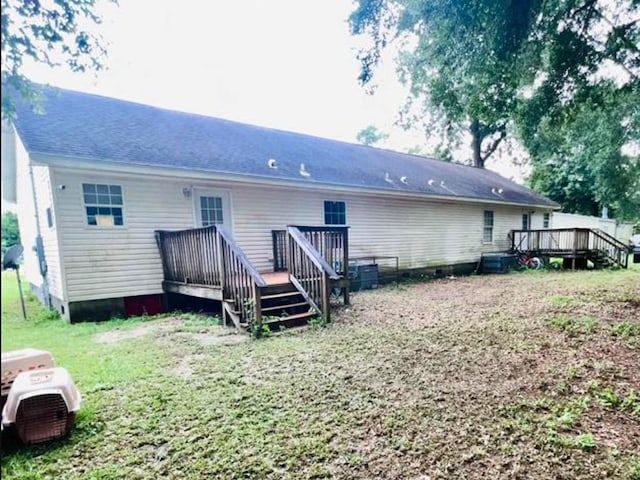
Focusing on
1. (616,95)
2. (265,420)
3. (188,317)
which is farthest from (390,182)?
(265,420)

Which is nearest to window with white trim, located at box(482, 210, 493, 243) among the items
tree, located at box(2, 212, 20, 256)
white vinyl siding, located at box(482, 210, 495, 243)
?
white vinyl siding, located at box(482, 210, 495, 243)

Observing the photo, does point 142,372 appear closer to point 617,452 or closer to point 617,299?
point 617,452

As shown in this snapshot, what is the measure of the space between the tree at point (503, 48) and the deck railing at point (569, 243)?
28.7 feet

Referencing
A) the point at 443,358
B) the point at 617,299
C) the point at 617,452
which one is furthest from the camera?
the point at 617,299

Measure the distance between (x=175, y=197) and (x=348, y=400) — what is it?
5.69 meters

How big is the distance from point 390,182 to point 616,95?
5935 mm

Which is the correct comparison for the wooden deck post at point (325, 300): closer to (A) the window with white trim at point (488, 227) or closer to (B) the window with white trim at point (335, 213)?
(B) the window with white trim at point (335, 213)

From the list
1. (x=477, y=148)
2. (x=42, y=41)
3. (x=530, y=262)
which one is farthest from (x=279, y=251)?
(x=477, y=148)

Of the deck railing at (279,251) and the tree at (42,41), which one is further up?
the tree at (42,41)

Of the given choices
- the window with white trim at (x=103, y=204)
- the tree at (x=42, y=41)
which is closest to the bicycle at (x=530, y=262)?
the window with white trim at (x=103, y=204)

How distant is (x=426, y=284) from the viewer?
1044cm

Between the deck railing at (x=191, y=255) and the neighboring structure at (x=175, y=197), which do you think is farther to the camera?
the neighboring structure at (x=175, y=197)

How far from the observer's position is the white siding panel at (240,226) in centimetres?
599

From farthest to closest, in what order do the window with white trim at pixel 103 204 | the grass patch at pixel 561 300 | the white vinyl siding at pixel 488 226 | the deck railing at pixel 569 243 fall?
1. the white vinyl siding at pixel 488 226
2. the deck railing at pixel 569 243
3. the grass patch at pixel 561 300
4. the window with white trim at pixel 103 204
